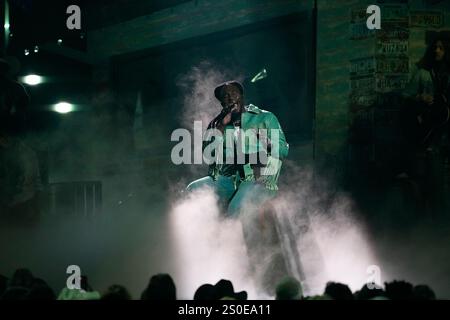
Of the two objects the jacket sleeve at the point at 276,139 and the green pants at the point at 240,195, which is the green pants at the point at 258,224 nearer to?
the green pants at the point at 240,195

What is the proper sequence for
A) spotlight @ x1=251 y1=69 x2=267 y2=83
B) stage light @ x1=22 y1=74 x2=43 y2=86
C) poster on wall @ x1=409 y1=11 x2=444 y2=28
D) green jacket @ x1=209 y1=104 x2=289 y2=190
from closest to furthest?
poster on wall @ x1=409 y1=11 x2=444 y2=28 → green jacket @ x1=209 y1=104 x2=289 y2=190 → spotlight @ x1=251 y1=69 x2=267 y2=83 → stage light @ x1=22 y1=74 x2=43 y2=86

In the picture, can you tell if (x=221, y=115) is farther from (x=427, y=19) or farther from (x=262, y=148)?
(x=427, y=19)

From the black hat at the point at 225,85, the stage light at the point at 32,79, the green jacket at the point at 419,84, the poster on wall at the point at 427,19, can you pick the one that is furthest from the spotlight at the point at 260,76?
the stage light at the point at 32,79

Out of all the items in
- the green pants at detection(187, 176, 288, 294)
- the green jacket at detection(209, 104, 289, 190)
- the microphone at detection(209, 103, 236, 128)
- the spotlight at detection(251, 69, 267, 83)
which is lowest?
the green pants at detection(187, 176, 288, 294)

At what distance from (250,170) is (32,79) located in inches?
152

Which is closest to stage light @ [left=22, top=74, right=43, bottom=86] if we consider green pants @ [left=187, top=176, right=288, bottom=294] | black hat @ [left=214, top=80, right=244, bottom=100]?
black hat @ [left=214, top=80, right=244, bottom=100]

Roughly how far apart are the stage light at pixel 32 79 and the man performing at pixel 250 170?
2.96m

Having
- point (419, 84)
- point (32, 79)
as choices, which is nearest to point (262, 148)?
point (419, 84)

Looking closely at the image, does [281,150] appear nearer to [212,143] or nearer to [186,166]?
[212,143]

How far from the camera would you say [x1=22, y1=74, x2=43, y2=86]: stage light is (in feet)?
28.8

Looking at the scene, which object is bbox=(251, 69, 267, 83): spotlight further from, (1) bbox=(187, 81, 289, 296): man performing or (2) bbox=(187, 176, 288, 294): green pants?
(2) bbox=(187, 176, 288, 294): green pants

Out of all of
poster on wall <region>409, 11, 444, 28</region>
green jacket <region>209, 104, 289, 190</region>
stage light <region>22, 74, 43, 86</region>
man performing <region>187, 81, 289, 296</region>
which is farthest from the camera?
stage light <region>22, 74, 43, 86</region>
